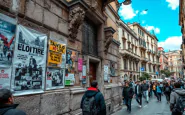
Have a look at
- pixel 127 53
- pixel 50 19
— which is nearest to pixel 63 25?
pixel 50 19

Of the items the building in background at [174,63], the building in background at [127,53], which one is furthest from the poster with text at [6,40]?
the building in background at [174,63]

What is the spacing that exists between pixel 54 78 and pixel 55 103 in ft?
2.15

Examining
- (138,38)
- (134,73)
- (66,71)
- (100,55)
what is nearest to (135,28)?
(138,38)

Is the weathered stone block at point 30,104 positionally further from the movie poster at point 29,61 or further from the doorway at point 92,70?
the doorway at point 92,70

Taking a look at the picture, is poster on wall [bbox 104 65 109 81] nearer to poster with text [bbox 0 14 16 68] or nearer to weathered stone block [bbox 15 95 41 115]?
weathered stone block [bbox 15 95 41 115]

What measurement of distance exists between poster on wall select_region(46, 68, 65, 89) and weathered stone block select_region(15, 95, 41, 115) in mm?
475

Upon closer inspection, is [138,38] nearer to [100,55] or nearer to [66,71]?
[100,55]

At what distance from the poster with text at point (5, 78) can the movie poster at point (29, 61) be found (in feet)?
0.32

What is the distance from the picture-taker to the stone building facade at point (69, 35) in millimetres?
2830

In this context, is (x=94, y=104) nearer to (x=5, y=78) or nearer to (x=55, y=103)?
(x=55, y=103)

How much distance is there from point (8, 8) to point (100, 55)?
14.6 ft

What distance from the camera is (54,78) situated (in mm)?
3561

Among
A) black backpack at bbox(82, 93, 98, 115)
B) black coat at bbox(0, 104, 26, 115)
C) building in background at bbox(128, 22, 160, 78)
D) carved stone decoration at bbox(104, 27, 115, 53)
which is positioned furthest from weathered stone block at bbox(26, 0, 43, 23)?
building in background at bbox(128, 22, 160, 78)

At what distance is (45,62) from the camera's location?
10.9 feet
